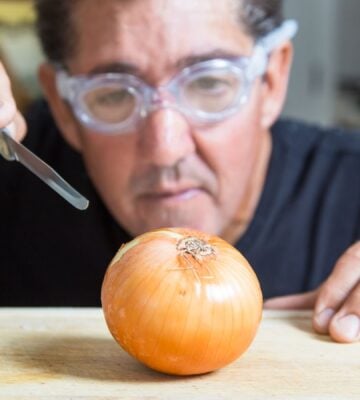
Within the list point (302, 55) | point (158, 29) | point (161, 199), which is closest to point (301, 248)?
Answer: point (161, 199)

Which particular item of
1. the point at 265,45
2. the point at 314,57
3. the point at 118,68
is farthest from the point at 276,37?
the point at 314,57

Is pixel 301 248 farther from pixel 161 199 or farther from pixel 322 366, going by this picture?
pixel 322 366

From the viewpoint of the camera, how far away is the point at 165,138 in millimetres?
1193

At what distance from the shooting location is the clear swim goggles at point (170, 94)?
1.23 m

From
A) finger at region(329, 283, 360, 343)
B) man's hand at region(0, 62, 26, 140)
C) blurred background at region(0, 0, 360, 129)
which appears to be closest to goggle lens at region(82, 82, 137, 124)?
man's hand at region(0, 62, 26, 140)

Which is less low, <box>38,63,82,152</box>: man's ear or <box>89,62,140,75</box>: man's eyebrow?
<box>89,62,140,75</box>: man's eyebrow

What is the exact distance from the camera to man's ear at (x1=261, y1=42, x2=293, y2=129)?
1.42 meters

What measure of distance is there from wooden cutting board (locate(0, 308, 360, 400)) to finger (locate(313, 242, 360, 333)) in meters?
0.02

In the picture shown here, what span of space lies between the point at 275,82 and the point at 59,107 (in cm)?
39

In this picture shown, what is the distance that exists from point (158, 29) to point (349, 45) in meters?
3.09

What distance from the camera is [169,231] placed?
30.8 inches

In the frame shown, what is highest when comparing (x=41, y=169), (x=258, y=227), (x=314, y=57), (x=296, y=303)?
(x=41, y=169)

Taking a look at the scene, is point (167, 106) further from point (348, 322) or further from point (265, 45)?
point (348, 322)

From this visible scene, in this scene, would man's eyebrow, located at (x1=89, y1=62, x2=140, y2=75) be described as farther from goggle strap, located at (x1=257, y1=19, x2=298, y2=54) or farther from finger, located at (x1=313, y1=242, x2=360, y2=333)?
finger, located at (x1=313, y1=242, x2=360, y2=333)
